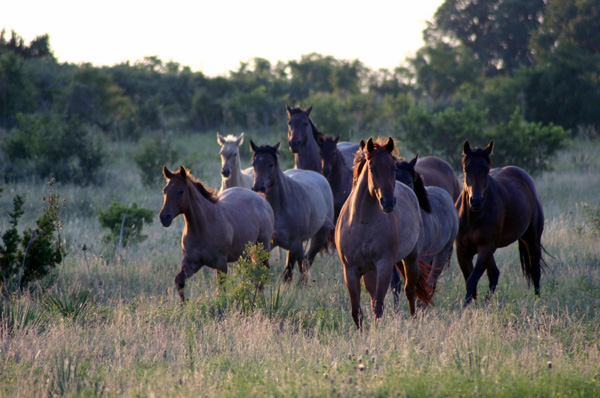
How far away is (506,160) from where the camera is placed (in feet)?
63.1

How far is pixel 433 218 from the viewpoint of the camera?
801 cm

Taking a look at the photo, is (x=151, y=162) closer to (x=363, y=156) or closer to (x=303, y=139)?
(x=303, y=139)

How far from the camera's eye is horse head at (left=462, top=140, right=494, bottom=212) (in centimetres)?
734

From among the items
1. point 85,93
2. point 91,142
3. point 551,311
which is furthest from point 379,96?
point 551,311

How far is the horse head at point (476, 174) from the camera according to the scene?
7344 millimetres

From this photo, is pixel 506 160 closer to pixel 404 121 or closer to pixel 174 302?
pixel 404 121

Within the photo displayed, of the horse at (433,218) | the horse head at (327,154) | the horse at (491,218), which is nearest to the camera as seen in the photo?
the horse at (491,218)

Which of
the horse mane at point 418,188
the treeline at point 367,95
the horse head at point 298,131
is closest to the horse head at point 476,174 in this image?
the horse mane at point 418,188

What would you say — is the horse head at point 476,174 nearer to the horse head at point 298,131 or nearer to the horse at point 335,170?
the horse at point 335,170

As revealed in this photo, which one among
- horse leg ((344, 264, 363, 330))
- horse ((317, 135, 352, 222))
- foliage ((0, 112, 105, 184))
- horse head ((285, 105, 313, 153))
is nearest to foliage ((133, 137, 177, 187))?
foliage ((0, 112, 105, 184))

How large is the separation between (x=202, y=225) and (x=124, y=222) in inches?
150

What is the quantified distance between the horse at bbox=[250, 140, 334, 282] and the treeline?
8621 millimetres

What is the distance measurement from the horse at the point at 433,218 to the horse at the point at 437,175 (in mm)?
1758

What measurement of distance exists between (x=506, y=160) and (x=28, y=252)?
14787mm
